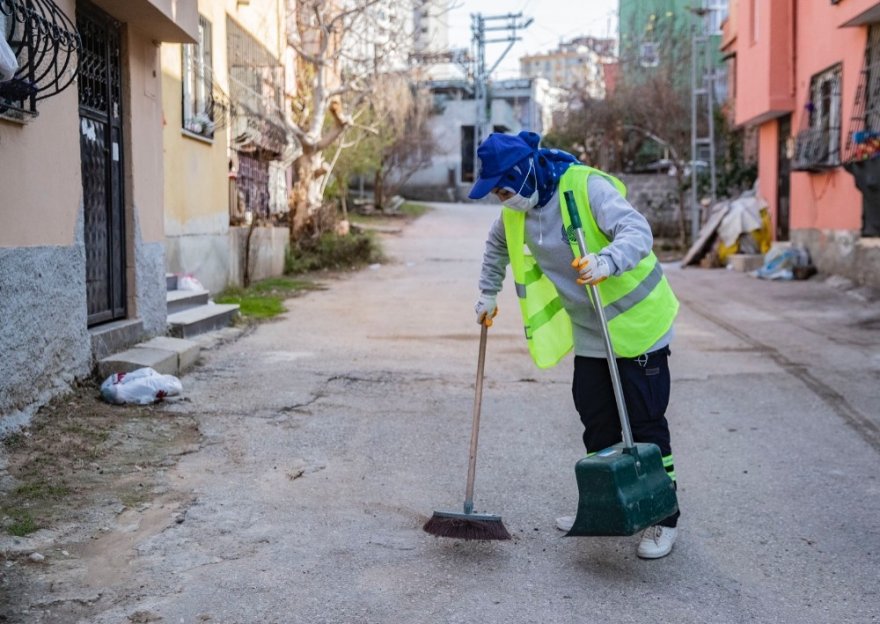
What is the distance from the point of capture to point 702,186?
23.3m

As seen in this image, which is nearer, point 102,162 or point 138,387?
point 138,387

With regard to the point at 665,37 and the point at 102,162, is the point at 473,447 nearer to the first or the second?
the point at 102,162

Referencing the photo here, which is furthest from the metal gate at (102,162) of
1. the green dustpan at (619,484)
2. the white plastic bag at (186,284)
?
the green dustpan at (619,484)

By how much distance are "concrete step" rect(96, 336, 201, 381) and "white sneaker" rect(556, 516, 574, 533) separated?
3681 mm

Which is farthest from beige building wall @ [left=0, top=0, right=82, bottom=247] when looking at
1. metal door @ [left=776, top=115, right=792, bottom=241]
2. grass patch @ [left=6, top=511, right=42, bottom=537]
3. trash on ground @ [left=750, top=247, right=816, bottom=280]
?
metal door @ [left=776, top=115, right=792, bottom=241]

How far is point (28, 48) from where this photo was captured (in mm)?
5289

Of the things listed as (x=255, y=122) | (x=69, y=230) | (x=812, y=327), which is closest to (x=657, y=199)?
(x=255, y=122)

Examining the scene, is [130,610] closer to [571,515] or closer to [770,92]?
[571,515]

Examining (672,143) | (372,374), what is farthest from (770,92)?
(372,374)

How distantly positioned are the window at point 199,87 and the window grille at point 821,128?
29.6ft

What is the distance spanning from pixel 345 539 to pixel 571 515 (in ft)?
3.26

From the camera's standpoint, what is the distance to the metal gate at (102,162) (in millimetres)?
7180

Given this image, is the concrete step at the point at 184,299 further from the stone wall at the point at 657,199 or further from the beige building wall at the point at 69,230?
the stone wall at the point at 657,199

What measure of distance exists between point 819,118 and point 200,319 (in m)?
11.4
